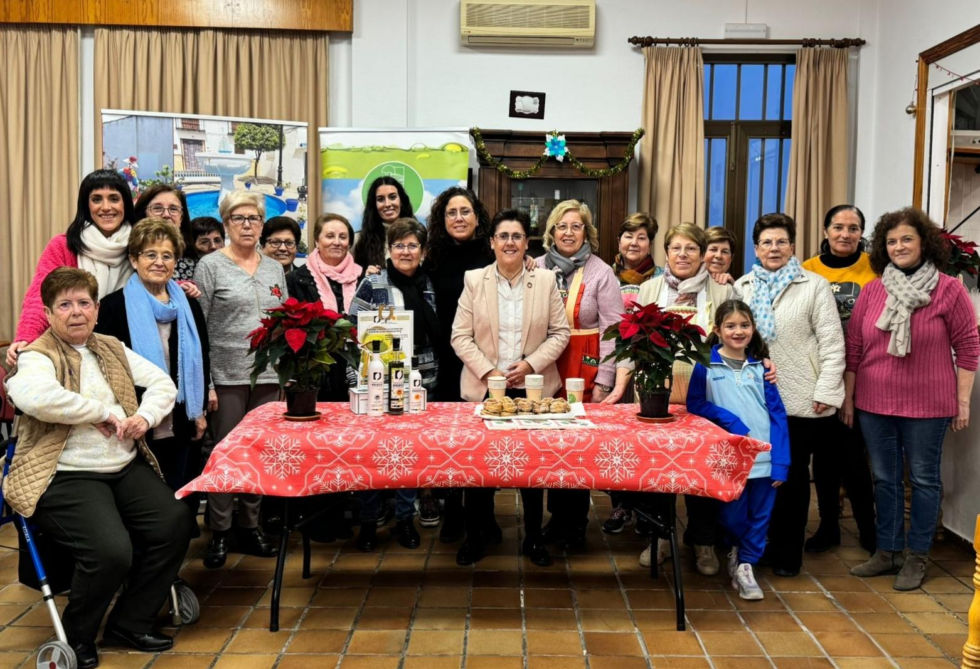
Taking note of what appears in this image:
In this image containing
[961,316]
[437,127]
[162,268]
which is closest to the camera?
[162,268]

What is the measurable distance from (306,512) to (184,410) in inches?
26.2

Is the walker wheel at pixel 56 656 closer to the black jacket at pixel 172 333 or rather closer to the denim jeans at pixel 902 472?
the black jacket at pixel 172 333

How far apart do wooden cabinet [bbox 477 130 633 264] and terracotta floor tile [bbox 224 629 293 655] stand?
342 centimetres

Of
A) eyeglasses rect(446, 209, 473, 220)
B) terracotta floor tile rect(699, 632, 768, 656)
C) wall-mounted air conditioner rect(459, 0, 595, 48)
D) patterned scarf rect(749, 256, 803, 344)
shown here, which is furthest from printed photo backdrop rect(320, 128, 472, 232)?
terracotta floor tile rect(699, 632, 768, 656)

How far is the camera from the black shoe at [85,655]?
2502mm

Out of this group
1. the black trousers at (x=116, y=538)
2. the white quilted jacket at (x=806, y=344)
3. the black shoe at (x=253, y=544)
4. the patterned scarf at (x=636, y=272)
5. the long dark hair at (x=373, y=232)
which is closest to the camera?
the black trousers at (x=116, y=538)

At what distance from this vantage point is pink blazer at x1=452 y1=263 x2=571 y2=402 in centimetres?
338

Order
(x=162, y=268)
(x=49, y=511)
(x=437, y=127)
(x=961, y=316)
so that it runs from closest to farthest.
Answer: (x=49, y=511), (x=162, y=268), (x=961, y=316), (x=437, y=127)

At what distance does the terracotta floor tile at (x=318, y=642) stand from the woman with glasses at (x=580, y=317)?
1.22 m

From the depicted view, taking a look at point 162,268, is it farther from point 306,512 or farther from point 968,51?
point 968,51

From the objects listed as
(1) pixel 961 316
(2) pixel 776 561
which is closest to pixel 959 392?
(1) pixel 961 316

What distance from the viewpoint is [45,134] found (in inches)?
234

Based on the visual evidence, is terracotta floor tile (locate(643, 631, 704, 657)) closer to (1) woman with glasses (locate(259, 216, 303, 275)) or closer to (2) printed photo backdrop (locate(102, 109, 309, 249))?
(1) woman with glasses (locate(259, 216, 303, 275))

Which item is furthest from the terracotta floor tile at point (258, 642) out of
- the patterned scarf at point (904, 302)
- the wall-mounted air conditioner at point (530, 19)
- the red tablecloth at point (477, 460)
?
the wall-mounted air conditioner at point (530, 19)
